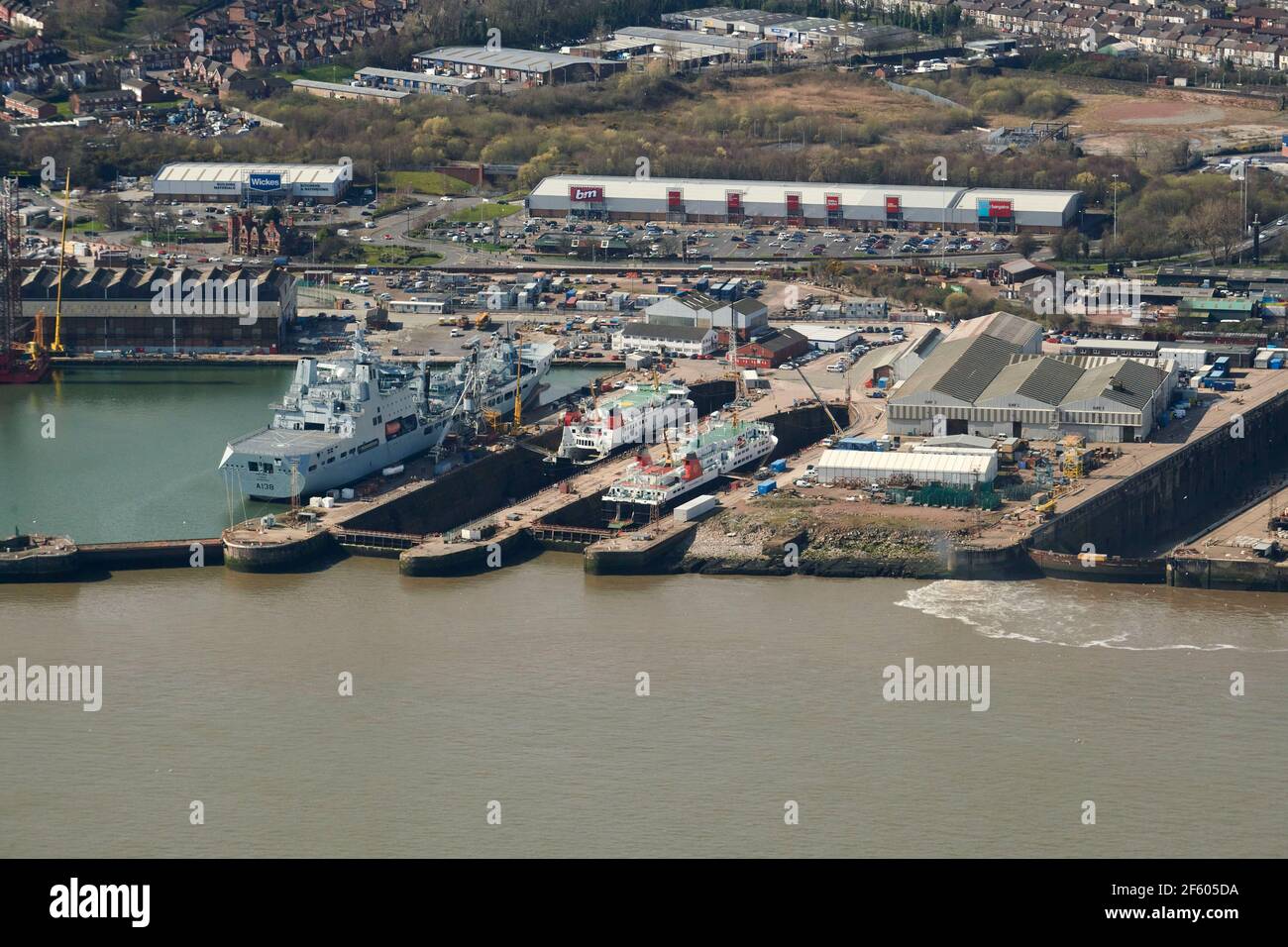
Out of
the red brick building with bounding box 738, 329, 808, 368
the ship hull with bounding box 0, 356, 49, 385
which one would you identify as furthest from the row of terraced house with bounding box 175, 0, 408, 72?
the red brick building with bounding box 738, 329, 808, 368

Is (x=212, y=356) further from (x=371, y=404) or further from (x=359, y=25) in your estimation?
(x=359, y=25)

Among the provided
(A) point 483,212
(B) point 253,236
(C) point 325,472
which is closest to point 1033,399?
(C) point 325,472

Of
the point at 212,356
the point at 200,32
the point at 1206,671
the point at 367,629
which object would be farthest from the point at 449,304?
the point at 200,32

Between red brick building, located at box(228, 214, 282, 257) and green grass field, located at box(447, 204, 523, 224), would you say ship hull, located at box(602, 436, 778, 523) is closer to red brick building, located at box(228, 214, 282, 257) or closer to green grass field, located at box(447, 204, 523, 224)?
red brick building, located at box(228, 214, 282, 257)

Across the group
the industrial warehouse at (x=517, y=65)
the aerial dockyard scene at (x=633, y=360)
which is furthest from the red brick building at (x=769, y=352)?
the industrial warehouse at (x=517, y=65)

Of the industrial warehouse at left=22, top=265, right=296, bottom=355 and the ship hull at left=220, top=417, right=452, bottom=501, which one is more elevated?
the industrial warehouse at left=22, top=265, right=296, bottom=355

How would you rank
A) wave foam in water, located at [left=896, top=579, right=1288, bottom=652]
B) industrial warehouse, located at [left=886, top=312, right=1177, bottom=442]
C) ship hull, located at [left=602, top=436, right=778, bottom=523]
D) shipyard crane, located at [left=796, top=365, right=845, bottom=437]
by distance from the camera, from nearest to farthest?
wave foam in water, located at [left=896, top=579, right=1288, bottom=652]
ship hull, located at [left=602, top=436, right=778, bottom=523]
industrial warehouse, located at [left=886, top=312, right=1177, bottom=442]
shipyard crane, located at [left=796, top=365, right=845, bottom=437]
